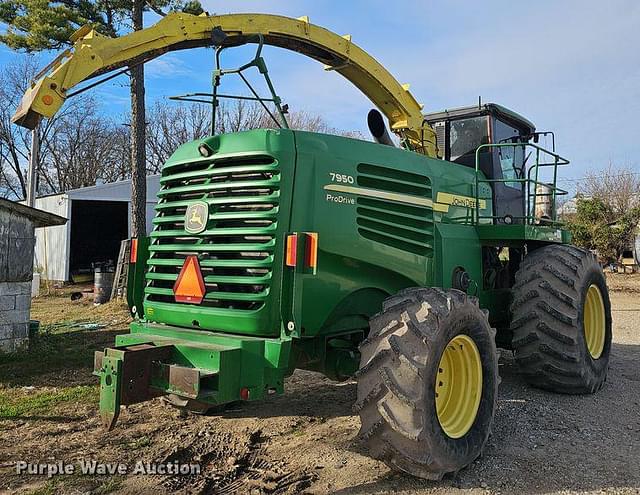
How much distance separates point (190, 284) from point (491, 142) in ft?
13.0

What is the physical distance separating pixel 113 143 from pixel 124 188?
20.7 m

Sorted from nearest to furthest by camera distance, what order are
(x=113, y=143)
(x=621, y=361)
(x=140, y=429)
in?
(x=140, y=429) → (x=621, y=361) → (x=113, y=143)

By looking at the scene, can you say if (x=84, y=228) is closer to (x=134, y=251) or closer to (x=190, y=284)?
(x=134, y=251)

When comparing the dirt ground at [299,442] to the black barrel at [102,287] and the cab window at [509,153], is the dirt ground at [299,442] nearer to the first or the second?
the cab window at [509,153]

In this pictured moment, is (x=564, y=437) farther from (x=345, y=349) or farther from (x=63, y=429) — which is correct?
(x=63, y=429)

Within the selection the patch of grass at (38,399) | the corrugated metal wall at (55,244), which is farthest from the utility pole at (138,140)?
the corrugated metal wall at (55,244)

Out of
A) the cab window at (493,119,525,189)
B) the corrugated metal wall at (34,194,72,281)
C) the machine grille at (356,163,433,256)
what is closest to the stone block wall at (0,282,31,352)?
the machine grille at (356,163,433,256)

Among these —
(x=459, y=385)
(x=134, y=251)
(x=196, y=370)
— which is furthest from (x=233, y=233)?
(x=459, y=385)

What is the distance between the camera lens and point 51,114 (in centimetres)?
430

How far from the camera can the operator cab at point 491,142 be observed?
20.4ft

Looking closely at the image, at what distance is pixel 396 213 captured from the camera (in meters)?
4.51

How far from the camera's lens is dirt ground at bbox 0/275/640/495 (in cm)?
362

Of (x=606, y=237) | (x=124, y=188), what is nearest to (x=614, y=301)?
(x=606, y=237)

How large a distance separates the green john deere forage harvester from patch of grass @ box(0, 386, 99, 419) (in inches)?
68.7
